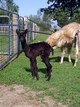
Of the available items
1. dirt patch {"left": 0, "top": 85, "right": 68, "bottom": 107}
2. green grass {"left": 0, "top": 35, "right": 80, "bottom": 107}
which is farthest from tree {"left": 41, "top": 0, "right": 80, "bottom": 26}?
→ dirt patch {"left": 0, "top": 85, "right": 68, "bottom": 107}

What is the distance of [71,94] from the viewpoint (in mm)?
7543

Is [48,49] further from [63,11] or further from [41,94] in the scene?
[63,11]

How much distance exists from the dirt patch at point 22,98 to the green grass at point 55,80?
21 cm

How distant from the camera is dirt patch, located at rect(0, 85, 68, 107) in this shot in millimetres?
6715

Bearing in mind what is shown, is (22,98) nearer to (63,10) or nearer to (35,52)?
(35,52)

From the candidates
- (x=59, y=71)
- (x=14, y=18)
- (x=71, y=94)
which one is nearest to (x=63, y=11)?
(x=14, y=18)

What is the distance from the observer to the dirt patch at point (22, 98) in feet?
22.0

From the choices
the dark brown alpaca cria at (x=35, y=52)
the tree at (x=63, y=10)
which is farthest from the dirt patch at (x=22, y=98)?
the tree at (x=63, y=10)

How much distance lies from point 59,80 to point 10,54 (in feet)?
12.8

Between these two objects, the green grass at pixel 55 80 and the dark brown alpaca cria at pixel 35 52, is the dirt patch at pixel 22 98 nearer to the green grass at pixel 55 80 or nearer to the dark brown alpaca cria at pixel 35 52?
the green grass at pixel 55 80

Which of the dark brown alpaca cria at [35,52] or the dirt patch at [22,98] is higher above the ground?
the dark brown alpaca cria at [35,52]

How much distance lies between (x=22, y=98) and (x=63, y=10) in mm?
30827

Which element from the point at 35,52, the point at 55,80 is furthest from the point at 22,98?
the point at 35,52

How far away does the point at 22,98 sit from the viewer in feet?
23.5
